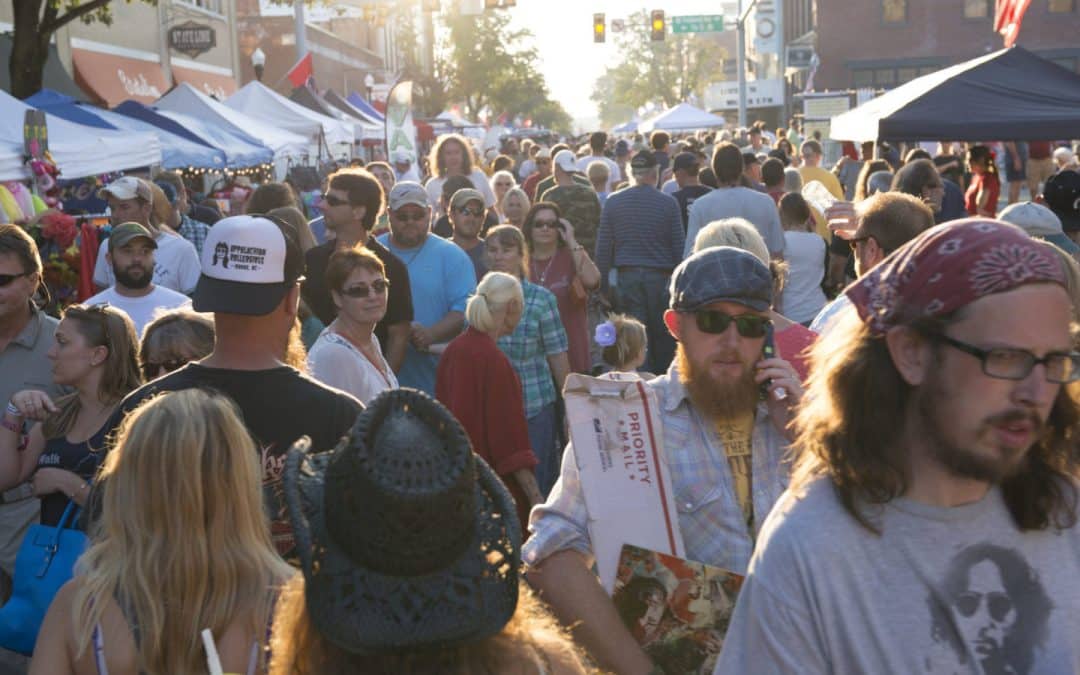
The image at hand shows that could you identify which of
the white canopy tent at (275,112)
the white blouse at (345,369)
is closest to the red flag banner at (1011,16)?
the white blouse at (345,369)

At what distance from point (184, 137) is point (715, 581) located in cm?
1565

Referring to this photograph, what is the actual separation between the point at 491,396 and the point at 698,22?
1785 inches

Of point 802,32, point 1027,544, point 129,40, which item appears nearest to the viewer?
point 1027,544

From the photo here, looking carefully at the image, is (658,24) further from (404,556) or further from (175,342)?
(404,556)

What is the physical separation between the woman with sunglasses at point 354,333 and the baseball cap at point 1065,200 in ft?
15.9

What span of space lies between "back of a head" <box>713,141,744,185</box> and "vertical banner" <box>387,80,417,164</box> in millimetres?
9650

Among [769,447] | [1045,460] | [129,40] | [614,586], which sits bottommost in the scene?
[614,586]

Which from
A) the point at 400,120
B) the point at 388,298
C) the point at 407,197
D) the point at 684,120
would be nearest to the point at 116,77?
the point at 400,120

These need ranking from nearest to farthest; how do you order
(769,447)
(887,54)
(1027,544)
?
(1027,544) < (769,447) < (887,54)

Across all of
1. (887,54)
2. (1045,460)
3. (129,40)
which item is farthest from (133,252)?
(887,54)

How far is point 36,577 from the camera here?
13.3 feet

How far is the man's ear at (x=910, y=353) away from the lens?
2.30 metres

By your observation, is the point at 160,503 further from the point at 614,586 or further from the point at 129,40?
the point at 129,40

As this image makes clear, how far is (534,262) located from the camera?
31.5 ft
